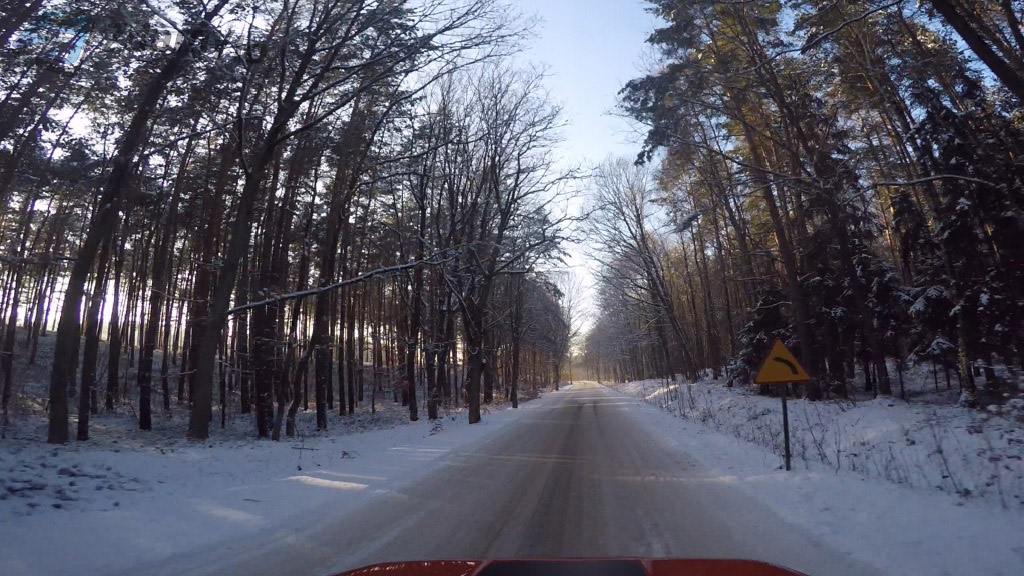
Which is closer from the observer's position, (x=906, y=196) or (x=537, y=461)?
(x=537, y=461)

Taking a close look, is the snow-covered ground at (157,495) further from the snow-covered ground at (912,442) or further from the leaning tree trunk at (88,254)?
the snow-covered ground at (912,442)

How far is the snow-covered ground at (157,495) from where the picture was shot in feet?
15.7

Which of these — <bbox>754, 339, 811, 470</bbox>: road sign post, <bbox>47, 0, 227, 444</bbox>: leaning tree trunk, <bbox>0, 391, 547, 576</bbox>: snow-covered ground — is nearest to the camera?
<bbox>0, 391, 547, 576</bbox>: snow-covered ground

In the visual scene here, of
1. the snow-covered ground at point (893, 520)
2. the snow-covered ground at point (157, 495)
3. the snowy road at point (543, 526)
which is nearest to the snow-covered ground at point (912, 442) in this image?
the snow-covered ground at point (893, 520)

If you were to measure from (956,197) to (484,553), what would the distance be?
1692cm

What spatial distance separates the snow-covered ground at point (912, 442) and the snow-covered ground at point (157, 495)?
6921 millimetres

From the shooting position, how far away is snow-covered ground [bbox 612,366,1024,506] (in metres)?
6.34

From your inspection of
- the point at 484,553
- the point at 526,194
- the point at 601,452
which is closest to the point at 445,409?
the point at 526,194

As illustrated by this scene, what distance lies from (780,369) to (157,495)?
348 inches

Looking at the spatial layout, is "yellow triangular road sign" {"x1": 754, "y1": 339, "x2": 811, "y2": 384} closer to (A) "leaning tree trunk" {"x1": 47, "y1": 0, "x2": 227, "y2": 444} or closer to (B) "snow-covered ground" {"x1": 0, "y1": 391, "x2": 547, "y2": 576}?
(B) "snow-covered ground" {"x1": 0, "y1": 391, "x2": 547, "y2": 576}

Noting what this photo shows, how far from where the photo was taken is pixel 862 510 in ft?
17.9

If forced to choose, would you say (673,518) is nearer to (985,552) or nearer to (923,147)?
(985,552)

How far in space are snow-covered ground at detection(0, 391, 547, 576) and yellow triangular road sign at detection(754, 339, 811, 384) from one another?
5853 mm

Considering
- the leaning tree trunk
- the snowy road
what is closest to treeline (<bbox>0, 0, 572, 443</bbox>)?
the leaning tree trunk
